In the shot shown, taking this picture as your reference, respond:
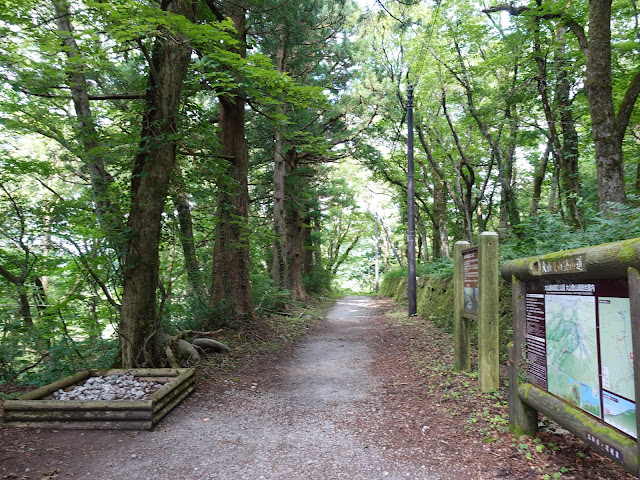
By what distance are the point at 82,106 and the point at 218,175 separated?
8.94ft

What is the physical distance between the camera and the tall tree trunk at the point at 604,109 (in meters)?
6.39

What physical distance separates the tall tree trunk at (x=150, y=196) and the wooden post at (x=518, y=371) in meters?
4.56

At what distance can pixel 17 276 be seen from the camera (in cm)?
597

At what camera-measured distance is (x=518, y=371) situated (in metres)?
3.55

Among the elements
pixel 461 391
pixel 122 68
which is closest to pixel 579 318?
pixel 461 391

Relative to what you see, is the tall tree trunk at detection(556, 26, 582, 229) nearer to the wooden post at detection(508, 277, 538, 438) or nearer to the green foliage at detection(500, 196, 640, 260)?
the green foliage at detection(500, 196, 640, 260)

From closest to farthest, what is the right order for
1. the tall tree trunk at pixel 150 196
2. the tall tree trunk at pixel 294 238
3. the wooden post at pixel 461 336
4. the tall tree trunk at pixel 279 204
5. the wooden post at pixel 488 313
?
the wooden post at pixel 488 313 → the tall tree trunk at pixel 150 196 → the wooden post at pixel 461 336 → the tall tree trunk at pixel 279 204 → the tall tree trunk at pixel 294 238

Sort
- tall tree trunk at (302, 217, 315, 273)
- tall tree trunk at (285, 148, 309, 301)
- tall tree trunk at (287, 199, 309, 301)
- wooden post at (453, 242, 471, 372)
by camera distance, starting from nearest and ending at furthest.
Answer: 1. wooden post at (453, 242, 471, 372)
2. tall tree trunk at (285, 148, 309, 301)
3. tall tree trunk at (287, 199, 309, 301)
4. tall tree trunk at (302, 217, 315, 273)

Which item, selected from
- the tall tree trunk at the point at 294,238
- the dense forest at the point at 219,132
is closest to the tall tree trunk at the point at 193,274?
the dense forest at the point at 219,132

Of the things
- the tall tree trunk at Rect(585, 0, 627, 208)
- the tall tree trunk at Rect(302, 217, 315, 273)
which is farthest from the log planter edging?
the tall tree trunk at Rect(302, 217, 315, 273)

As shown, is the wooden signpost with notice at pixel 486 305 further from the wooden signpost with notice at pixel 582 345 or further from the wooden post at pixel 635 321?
the wooden post at pixel 635 321

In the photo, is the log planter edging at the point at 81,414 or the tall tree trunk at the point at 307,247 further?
the tall tree trunk at the point at 307,247

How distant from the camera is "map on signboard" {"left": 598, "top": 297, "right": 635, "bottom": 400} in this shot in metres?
2.22

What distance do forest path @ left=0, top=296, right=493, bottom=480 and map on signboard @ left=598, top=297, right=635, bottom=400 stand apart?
1.27 m
